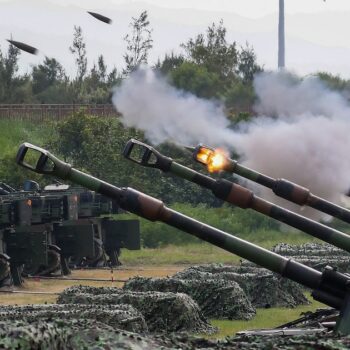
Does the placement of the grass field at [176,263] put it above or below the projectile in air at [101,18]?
below

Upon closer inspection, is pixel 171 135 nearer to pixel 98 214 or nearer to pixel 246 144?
pixel 246 144

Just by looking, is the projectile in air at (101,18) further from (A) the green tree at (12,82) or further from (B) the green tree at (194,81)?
(A) the green tree at (12,82)

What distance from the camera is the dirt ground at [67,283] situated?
31.0 metres

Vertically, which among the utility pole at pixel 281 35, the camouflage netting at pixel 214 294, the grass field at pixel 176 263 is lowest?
the grass field at pixel 176 263

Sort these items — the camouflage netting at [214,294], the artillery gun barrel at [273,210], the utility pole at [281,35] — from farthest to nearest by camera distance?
1. the utility pole at [281,35]
2. the camouflage netting at [214,294]
3. the artillery gun barrel at [273,210]

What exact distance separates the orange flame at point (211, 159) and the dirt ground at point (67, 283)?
10611 millimetres

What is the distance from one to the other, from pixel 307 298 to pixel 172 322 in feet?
30.9

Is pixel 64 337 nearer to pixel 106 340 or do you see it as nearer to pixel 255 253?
pixel 106 340

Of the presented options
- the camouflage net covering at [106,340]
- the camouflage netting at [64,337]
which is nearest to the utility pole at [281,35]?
the camouflage net covering at [106,340]

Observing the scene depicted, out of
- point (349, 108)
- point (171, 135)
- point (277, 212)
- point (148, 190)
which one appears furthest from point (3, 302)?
point (148, 190)

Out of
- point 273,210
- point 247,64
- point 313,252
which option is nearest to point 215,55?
point 247,64

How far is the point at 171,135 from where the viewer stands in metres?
28.0

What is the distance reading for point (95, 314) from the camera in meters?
18.0

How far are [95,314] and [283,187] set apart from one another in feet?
9.24
